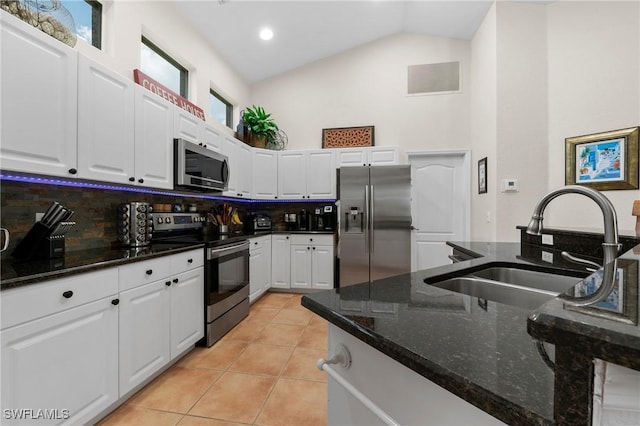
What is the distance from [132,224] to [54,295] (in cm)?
108

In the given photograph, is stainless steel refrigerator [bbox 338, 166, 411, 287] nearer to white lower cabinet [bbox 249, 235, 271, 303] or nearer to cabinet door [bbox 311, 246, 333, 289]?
cabinet door [bbox 311, 246, 333, 289]

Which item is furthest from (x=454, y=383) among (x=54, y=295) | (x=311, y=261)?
(x=311, y=261)

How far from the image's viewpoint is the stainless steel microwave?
2.54 metres

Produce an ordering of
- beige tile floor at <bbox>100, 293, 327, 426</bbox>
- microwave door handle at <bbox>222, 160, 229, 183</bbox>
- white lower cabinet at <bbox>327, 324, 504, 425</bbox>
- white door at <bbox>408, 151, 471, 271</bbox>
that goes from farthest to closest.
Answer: white door at <bbox>408, 151, 471, 271</bbox> → microwave door handle at <bbox>222, 160, 229, 183</bbox> → beige tile floor at <bbox>100, 293, 327, 426</bbox> → white lower cabinet at <bbox>327, 324, 504, 425</bbox>

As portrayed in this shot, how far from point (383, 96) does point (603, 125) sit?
264cm

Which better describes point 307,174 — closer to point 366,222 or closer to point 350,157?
point 350,157

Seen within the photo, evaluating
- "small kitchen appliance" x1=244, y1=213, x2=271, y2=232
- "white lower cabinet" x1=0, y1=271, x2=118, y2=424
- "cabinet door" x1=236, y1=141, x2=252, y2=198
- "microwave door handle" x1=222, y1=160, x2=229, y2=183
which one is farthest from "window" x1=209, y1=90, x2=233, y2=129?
"white lower cabinet" x1=0, y1=271, x2=118, y2=424

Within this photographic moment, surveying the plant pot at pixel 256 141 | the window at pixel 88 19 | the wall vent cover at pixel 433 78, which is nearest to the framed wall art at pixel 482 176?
the wall vent cover at pixel 433 78

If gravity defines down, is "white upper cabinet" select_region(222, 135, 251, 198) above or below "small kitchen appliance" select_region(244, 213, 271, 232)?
above

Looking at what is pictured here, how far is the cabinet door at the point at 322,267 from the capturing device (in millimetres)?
4039

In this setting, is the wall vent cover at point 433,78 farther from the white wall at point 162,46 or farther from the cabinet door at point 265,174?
the white wall at point 162,46

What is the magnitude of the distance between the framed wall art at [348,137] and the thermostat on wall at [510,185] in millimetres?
1899

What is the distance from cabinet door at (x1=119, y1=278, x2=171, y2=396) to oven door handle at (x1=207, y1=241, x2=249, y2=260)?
49 centimetres

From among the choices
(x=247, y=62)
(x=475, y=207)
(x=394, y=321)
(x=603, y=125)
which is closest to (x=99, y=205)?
(x=394, y=321)
